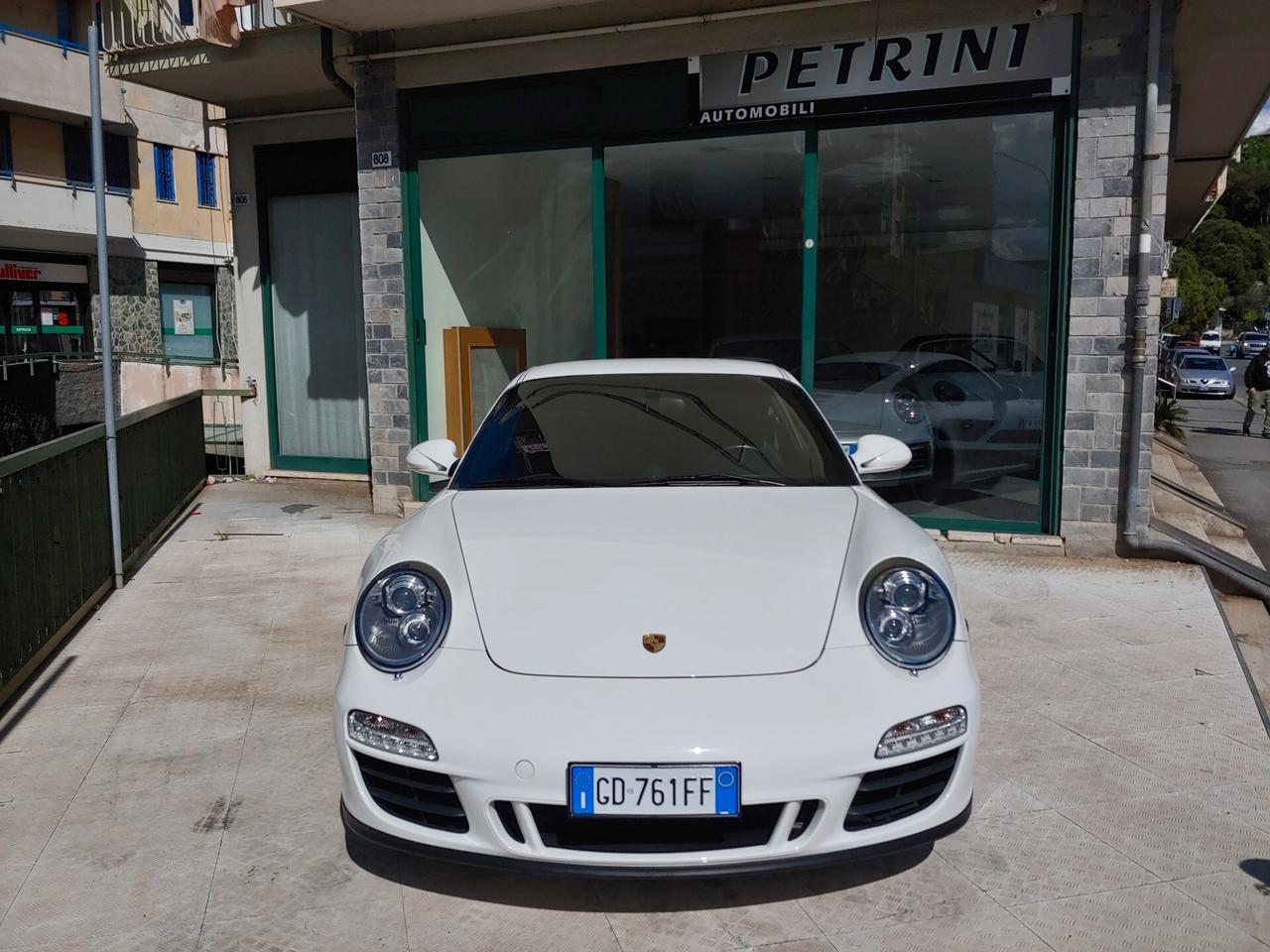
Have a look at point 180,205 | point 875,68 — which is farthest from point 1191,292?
point 875,68

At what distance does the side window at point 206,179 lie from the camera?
32250 millimetres

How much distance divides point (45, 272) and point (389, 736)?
30.2 metres

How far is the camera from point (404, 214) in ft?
29.2

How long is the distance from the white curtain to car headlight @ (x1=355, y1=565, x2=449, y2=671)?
8.19 meters

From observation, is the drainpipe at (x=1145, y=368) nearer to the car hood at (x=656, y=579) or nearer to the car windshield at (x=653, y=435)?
the car windshield at (x=653, y=435)

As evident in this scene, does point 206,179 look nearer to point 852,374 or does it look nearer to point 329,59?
point 329,59

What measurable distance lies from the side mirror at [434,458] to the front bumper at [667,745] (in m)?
1.55

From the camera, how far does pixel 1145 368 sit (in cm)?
692

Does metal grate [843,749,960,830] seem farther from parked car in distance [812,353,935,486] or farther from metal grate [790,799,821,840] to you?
parked car in distance [812,353,935,486]


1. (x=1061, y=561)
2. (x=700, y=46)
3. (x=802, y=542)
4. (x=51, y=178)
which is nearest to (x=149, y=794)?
(x=802, y=542)

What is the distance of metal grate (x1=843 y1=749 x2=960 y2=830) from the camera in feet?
8.80

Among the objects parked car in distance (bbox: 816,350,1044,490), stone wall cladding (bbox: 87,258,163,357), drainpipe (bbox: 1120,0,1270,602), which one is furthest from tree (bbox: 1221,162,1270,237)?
drainpipe (bbox: 1120,0,1270,602)

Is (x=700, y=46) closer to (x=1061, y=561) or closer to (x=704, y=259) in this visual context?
(x=704, y=259)

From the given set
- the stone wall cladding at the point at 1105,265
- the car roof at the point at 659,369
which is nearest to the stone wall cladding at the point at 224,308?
the stone wall cladding at the point at 1105,265
